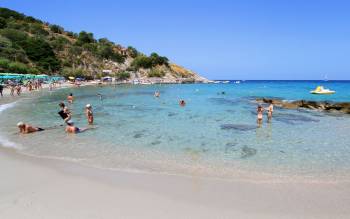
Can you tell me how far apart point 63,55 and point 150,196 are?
107287 millimetres

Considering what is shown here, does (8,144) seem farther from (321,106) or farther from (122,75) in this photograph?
(122,75)

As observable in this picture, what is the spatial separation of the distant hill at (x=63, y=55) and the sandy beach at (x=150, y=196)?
207 ft

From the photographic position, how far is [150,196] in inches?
283

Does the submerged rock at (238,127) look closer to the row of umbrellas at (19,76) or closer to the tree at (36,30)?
the row of umbrellas at (19,76)

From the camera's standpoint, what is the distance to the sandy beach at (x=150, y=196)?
20.6ft

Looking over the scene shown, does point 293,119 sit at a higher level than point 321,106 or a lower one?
lower

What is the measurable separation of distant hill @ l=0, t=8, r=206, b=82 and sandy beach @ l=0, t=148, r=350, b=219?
63.0 metres

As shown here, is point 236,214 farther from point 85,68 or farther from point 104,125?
point 85,68

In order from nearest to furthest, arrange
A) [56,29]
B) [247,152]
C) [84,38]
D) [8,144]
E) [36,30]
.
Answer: [247,152] < [8,144] < [36,30] < [84,38] < [56,29]

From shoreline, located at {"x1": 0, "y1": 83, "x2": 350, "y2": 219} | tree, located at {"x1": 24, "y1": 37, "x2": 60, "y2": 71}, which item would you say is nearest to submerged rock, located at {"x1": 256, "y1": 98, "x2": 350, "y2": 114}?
shoreline, located at {"x1": 0, "y1": 83, "x2": 350, "y2": 219}

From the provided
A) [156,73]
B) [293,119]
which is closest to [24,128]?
[293,119]

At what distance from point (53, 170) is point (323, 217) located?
6672mm

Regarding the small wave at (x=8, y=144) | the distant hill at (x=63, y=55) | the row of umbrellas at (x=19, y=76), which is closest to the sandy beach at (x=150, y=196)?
the small wave at (x=8, y=144)

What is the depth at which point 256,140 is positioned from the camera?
1503 cm
